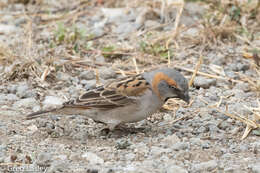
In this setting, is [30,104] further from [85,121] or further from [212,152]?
[212,152]

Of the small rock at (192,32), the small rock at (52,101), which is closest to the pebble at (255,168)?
the small rock at (52,101)

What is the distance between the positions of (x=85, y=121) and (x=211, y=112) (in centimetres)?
172

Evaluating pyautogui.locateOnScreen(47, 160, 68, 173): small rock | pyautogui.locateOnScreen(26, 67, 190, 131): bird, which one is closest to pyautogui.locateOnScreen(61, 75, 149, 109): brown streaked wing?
pyautogui.locateOnScreen(26, 67, 190, 131): bird

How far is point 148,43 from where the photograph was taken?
30.7 ft

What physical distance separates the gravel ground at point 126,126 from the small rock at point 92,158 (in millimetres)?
11

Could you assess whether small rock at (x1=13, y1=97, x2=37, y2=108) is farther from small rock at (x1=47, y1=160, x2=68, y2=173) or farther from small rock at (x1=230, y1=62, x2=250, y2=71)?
small rock at (x1=230, y1=62, x2=250, y2=71)

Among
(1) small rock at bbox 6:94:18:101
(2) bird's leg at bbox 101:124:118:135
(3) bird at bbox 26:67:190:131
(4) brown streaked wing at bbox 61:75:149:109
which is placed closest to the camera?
(3) bird at bbox 26:67:190:131


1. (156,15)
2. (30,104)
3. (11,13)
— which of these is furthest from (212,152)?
(11,13)

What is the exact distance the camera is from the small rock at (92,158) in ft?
17.9

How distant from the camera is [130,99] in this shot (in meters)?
6.39

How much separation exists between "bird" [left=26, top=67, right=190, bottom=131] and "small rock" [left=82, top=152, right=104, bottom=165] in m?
0.90

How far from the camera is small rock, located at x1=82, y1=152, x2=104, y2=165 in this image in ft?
17.9

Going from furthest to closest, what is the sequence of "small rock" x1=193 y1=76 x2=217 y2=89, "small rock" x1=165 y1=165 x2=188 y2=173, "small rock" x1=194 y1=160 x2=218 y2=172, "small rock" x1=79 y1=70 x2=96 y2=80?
"small rock" x1=79 y1=70 x2=96 y2=80 → "small rock" x1=193 y1=76 x2=217 y2=89 → "small rock" x1=194 y1=160 x2=218 y2=172 → "small rock" x1=165 y1=165 x2=188 y2=173

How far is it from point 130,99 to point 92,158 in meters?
1.13
